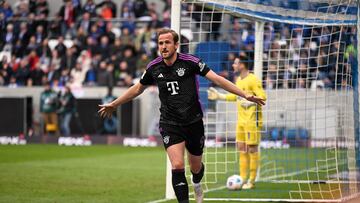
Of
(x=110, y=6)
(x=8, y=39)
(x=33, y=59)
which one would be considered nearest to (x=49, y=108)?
(x=33, y=59)

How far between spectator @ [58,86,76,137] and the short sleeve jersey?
20803 mm

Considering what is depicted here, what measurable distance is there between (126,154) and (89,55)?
8963mm

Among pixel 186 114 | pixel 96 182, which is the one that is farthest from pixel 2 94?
pixel 186 114

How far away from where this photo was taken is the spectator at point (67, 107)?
100.0 ft

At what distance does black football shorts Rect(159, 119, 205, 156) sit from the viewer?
9898 millimetres

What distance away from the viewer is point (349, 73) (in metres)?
13.9

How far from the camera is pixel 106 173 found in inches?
689

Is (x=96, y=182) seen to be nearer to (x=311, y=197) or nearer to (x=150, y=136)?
(x=311, y=197)

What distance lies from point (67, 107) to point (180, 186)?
2123cm

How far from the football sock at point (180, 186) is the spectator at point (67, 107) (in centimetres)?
2106

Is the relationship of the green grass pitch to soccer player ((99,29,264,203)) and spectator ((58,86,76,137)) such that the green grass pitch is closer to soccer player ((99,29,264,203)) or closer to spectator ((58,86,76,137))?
soccer player ((99,29,264,203))

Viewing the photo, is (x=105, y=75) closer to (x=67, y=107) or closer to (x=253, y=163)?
(x=67, y=107)

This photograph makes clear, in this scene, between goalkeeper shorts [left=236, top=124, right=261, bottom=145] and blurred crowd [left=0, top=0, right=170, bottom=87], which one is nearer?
goalkeeper shorts [left=236, top=124, right=261, bottom=145]

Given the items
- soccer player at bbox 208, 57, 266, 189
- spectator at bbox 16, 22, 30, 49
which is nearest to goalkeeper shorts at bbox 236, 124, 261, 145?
soccer player at bbox 208, 57, 266, 189
